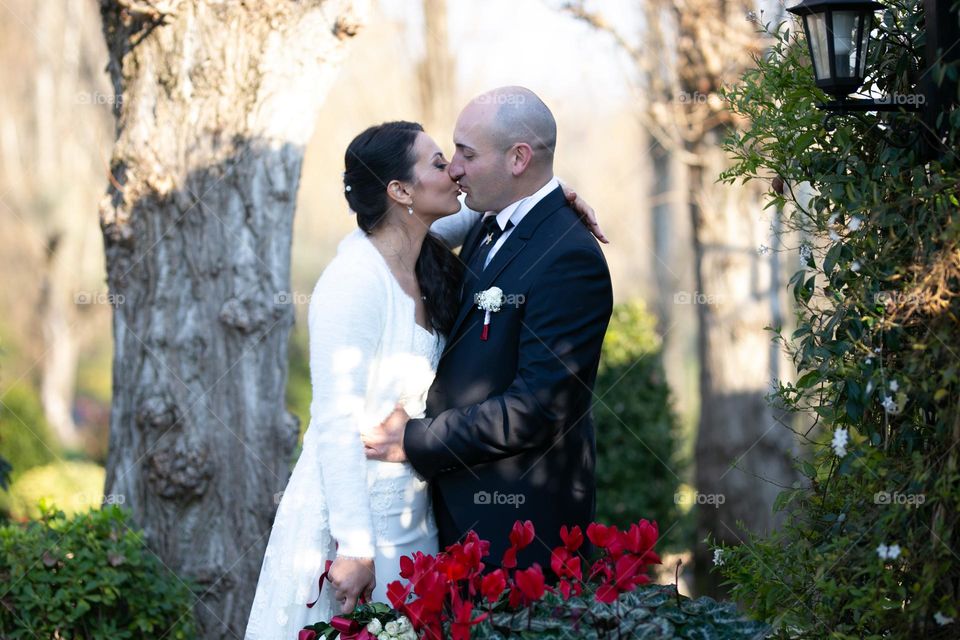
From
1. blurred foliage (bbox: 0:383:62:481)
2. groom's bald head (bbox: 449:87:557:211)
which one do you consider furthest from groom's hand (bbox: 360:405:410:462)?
blurred foliage (bbox: 0:383:62:481)

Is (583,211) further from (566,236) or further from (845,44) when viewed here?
(845,44)

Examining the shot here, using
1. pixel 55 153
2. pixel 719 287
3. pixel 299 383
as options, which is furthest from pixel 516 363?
pixel 55 153

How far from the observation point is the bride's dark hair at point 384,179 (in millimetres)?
3164

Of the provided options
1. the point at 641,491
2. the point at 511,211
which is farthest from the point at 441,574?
the point at 641,491

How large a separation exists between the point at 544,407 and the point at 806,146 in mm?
1080

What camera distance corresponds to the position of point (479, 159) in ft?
10.7

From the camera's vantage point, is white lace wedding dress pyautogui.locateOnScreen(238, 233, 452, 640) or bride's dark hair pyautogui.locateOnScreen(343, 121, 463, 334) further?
bride's dark hair pyautogui.locateOnScreen(343, 121, 463, 334)

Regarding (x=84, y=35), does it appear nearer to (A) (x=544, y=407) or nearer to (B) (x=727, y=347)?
(B) (x=727, y=347)

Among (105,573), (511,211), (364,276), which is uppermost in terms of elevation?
(511,211)

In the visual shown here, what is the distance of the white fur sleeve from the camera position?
293cm

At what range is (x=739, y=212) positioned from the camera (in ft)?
25.2

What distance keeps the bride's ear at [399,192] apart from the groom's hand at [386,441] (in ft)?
2.40

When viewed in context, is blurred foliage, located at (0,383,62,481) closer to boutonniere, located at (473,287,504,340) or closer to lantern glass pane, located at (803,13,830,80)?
boutonniere, located at (473,287,504,340)

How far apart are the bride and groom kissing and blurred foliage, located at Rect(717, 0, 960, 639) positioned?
2.19 feet
